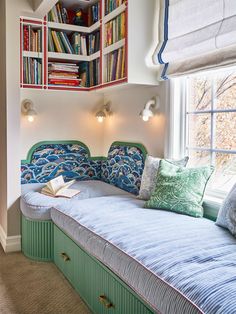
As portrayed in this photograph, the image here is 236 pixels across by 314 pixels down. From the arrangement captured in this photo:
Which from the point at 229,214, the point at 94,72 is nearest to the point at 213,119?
the point at 229,214

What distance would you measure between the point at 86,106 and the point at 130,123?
2.11 ft

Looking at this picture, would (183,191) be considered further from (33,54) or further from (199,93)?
(33,54)

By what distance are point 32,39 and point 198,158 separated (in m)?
1.85

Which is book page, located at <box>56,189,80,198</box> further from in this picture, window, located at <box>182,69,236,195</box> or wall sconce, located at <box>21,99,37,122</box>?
window, located at <box>182,69,236,195</box>

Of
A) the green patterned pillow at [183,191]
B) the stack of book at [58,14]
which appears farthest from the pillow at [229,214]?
the stack of book at [58,14]

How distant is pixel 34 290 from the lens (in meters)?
2.42

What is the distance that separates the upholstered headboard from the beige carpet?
3.10 feet

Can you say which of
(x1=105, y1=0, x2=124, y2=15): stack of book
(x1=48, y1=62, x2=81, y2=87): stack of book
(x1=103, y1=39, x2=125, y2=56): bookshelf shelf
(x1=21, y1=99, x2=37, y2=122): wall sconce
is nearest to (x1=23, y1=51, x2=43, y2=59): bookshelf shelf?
(x1=48, y1=62, x2=81, y2=87): stack of book

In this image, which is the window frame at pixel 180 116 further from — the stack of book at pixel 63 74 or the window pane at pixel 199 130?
the stack of book at pixel 63 74

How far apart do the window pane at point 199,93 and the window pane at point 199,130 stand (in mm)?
68

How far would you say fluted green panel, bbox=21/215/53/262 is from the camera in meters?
2.87

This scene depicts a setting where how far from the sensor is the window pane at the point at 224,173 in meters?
2.45

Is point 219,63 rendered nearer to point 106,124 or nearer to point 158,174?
point 158,174

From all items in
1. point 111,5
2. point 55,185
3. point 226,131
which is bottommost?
point 55,185
